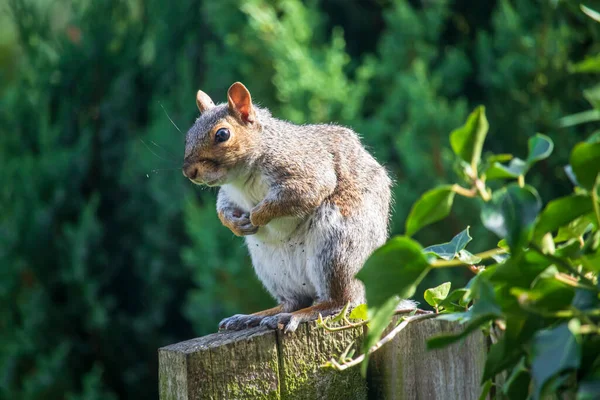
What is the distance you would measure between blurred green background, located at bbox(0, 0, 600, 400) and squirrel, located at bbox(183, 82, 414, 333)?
1880mm

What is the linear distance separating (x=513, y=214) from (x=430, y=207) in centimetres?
8

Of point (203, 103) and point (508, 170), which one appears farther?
point (203, 103)

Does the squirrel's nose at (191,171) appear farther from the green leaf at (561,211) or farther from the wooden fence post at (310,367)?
the green leaf at (561,211)

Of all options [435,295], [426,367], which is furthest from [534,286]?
[426,367]

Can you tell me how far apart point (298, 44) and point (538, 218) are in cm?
394

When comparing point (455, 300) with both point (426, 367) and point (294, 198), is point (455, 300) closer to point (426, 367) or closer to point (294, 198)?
point (426, 367)

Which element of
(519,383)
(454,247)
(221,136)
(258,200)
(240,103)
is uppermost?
(240,103)

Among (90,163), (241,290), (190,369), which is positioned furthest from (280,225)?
(90,163)

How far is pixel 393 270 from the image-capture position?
818 mm

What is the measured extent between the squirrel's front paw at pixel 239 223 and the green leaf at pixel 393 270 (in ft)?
4.31

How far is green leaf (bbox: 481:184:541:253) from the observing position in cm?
76

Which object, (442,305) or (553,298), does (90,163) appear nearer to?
(442,305)

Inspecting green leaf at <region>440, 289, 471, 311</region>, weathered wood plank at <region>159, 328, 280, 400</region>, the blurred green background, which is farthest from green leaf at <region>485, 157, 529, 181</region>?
the blurred green background

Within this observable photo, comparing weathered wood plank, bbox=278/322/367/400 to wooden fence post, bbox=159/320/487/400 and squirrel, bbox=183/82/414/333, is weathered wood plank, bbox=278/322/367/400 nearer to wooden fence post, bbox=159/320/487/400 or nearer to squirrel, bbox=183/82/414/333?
wooden fence post, bbox=159/320/487/400
